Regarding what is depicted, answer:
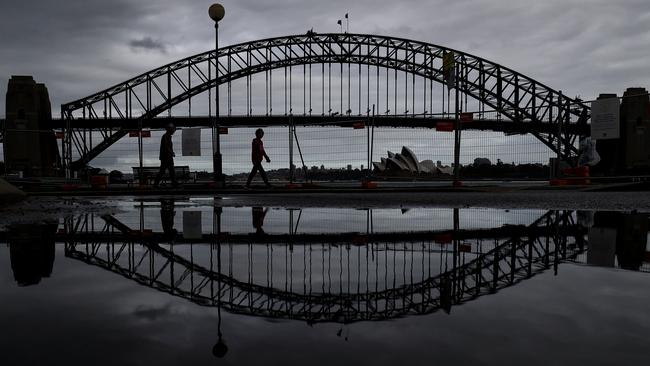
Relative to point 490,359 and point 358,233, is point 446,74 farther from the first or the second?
point 490,359

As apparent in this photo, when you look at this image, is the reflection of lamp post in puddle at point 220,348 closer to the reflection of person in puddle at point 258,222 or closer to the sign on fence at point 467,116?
the reflection of person in puddle at point 258,222

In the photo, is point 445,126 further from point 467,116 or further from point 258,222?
point 258,222

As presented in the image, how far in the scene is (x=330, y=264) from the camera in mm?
2521

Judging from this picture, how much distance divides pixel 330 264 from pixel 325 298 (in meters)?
0.70

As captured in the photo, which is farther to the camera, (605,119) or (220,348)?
(605,119)

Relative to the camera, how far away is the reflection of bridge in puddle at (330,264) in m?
1.75

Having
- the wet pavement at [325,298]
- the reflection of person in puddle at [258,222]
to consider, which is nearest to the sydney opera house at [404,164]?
the reflection of person in puddle at [258,222]

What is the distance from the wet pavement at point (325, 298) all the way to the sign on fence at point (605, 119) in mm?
7782

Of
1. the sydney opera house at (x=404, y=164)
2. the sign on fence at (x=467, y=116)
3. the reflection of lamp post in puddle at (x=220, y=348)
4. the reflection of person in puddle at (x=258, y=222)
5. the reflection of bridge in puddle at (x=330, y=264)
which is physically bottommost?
the reflection of person in puddle at (x=258, y=222)

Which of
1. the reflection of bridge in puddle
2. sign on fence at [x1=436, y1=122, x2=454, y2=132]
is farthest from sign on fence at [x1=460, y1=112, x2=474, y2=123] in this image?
the reflection of bridge in puddle

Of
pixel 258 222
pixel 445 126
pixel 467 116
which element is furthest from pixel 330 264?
pixel 445 126

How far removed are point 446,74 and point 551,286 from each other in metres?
12.6

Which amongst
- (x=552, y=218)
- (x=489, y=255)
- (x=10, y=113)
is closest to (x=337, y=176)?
(x=552, y=218)

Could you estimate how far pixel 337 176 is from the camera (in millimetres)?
21453
